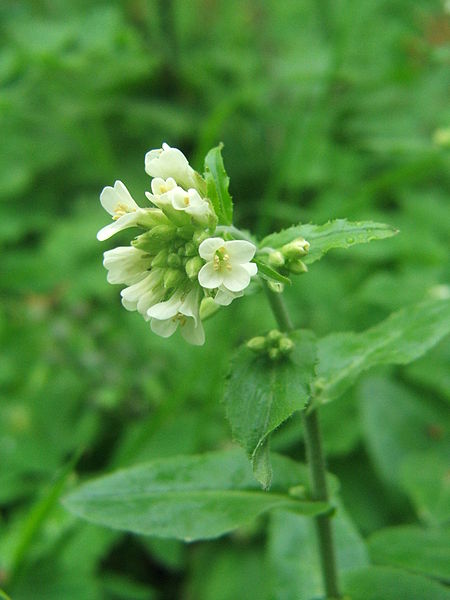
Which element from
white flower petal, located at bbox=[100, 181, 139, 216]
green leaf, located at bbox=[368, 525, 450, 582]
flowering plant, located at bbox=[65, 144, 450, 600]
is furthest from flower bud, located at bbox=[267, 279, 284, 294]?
green leaf, located at bbox=[368, 525, 450, 582]

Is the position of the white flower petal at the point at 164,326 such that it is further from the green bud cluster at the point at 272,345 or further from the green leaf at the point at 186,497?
the green leaf at the point at 186,497

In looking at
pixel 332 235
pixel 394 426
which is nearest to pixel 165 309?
pixel 332 235

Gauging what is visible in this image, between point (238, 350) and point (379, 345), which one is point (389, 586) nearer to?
point (379, 345)

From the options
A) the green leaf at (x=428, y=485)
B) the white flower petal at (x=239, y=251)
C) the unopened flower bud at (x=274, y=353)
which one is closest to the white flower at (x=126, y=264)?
the white flower petal at (x=239, y=251)

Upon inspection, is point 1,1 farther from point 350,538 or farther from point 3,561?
point 350,538

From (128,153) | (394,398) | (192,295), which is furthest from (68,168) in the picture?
(192,295)
